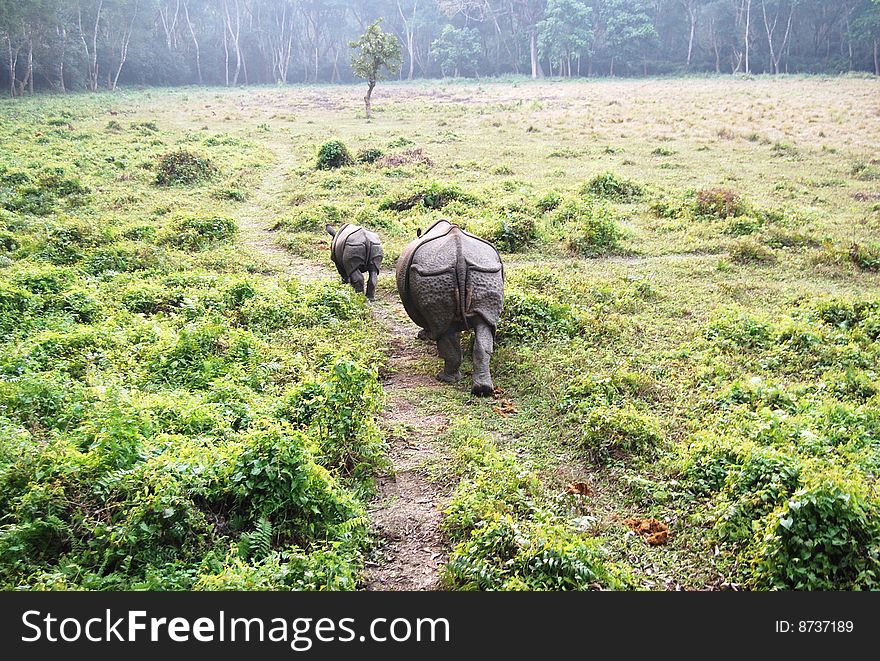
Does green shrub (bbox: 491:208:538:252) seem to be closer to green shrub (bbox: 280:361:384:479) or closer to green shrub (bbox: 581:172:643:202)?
green shrub (bbox: 581:172:643:202)

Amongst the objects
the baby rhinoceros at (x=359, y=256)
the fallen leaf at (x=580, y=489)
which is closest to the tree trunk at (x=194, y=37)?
the baby rhinoceros at (x=359, y=256)

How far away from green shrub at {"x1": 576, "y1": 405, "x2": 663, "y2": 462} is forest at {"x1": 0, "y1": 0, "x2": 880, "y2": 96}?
4636 centimetres

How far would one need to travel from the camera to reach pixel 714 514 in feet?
16.0

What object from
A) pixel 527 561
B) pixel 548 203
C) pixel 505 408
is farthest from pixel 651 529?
pixel 548 203

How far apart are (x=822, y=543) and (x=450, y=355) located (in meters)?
4.15

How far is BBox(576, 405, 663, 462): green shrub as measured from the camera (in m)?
5.87

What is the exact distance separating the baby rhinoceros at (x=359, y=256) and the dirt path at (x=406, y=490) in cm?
61

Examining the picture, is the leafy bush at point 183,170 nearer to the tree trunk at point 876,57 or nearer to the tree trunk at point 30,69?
the tree trunk at point 30,69

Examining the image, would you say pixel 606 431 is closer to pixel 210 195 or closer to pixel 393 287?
pixel 393 287

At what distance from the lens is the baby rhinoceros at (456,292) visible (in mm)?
7113

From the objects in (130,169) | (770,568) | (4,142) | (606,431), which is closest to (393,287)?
(606,431)

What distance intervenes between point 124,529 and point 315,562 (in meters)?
1.19

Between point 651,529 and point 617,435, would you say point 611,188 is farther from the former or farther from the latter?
point 651,529

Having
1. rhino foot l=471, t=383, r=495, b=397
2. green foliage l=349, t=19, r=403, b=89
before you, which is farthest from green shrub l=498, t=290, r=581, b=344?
green foliage l=349, t=19, r=403, b=89
